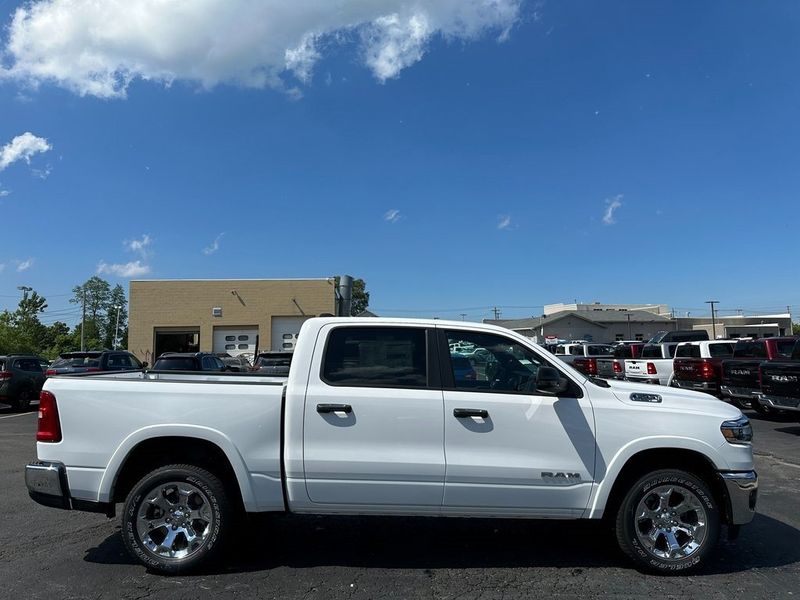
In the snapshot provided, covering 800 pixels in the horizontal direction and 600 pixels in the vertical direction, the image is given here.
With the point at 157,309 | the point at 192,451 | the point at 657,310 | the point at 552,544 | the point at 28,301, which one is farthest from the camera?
the point at 657,310

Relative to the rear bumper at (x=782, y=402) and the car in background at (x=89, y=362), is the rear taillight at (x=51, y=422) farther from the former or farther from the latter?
the car in background at (x=89, y=362)

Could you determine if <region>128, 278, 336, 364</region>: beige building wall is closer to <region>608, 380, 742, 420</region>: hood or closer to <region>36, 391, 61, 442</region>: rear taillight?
<region>36, 391, 61, 442</region>: rear taillight

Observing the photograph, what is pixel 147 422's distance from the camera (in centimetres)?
441

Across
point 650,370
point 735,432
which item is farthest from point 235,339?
point 735,432

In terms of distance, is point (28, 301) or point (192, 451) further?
point (28, 301)

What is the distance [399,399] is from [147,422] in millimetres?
1880

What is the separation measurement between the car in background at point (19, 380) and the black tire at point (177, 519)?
14821 mm

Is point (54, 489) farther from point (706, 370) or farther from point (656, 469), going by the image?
point (706, 370)

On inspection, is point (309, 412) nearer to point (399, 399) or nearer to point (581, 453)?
point (399, 399)

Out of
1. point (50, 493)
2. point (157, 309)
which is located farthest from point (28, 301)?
point (50, 493)

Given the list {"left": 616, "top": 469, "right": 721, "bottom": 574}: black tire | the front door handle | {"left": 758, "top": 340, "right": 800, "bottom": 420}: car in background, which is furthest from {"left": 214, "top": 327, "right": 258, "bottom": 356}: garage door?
{"left": 616, "top": 469, "right": 721, "bottom": 574}: black tire

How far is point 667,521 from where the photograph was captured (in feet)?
14.6

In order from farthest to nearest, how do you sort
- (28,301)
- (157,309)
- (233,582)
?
(28,301)
(157,309)
(233,582)

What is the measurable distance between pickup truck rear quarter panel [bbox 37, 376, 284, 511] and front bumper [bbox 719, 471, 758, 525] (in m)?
3.34
